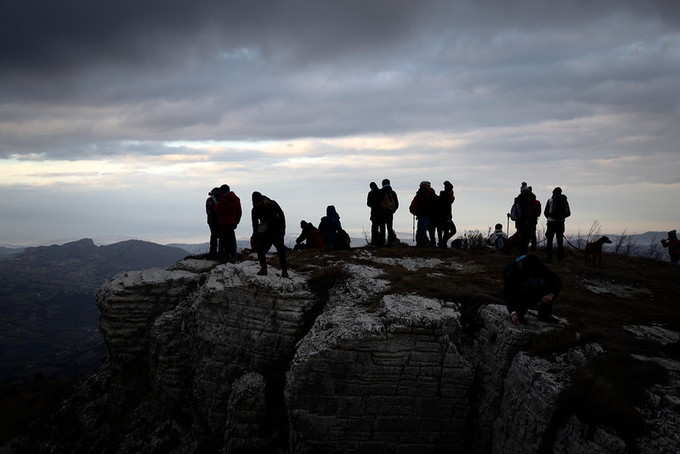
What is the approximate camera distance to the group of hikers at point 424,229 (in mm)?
9602

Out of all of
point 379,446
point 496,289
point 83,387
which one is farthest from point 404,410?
point 83,387

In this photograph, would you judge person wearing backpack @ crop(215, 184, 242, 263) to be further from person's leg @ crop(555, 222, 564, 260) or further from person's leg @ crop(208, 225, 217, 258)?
person's leg @ crop(555, 222, 564, 260)

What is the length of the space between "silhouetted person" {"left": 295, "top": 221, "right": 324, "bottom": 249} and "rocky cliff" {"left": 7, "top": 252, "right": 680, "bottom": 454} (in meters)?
4.12

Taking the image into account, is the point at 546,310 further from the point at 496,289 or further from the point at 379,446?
the point at 379,446

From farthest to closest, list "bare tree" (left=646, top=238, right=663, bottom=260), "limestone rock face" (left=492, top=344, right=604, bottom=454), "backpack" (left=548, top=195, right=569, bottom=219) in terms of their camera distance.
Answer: "bare tree" (left=646, top=238, right=663, bottom=260)
"backpack" (left=548, top=195, right=569, bottom=219)
"limestone rock face" (left=492, top=344, right=604, bottom=454)

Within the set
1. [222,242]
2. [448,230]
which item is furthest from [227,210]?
[448,230]

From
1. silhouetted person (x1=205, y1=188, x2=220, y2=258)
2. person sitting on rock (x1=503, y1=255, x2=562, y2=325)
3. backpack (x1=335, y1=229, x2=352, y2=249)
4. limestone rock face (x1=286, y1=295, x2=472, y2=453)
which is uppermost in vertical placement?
silhouetted person (x1=205, y1=188, x2=220, y2=258)

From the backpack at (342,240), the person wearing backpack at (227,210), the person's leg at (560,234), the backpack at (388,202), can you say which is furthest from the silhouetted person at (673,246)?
the person wearing backpack at (227,210)

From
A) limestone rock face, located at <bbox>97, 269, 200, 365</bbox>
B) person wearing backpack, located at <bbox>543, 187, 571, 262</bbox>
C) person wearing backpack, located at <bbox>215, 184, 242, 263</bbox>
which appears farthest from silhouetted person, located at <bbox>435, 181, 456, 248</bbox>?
limestone rock face, located at <bbox>97, 269, 200, 365</bbox>

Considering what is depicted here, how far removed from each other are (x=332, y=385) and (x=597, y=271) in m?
11.3

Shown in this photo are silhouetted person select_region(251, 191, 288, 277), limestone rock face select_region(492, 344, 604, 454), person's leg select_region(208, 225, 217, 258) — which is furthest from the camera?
person's leg select_region(208, 225, 217, 258)

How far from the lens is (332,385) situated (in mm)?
10094

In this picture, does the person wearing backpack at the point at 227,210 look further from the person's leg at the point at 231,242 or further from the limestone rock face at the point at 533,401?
the limestone rock face at the point at 533,401

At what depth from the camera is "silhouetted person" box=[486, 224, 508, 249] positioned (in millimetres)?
21202
